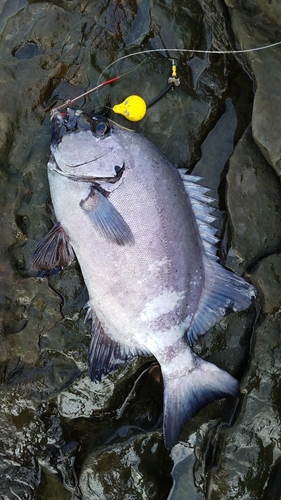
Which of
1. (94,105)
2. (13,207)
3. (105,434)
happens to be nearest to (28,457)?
(105,434)

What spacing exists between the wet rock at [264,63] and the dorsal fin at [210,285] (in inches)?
24.9

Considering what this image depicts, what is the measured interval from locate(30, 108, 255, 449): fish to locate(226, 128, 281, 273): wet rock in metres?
0.27

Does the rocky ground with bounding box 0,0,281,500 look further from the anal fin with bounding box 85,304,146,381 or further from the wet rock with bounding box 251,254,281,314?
the anal fin with bounding box 85,304,146,381

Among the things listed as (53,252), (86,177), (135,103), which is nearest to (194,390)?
(53,252)

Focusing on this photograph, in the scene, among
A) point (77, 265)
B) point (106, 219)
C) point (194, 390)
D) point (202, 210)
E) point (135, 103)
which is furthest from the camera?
point (77, 265)

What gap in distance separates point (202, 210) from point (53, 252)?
1167mm

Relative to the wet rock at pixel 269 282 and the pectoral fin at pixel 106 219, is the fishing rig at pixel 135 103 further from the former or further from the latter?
the wet rock at pixel 269 282

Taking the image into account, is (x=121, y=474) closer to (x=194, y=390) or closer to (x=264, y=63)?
(x=194, y=390)

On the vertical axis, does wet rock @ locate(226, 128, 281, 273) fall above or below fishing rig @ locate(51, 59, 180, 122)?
below

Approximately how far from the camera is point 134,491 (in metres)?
3.43

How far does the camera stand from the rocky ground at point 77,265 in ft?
11.3

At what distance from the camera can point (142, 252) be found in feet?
10.3

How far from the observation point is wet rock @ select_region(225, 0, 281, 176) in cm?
342

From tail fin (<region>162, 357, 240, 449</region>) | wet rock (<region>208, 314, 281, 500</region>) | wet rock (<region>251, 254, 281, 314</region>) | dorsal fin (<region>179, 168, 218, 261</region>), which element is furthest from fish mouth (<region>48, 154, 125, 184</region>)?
wet rock (<region>208, 314, 281, 500</region>)
